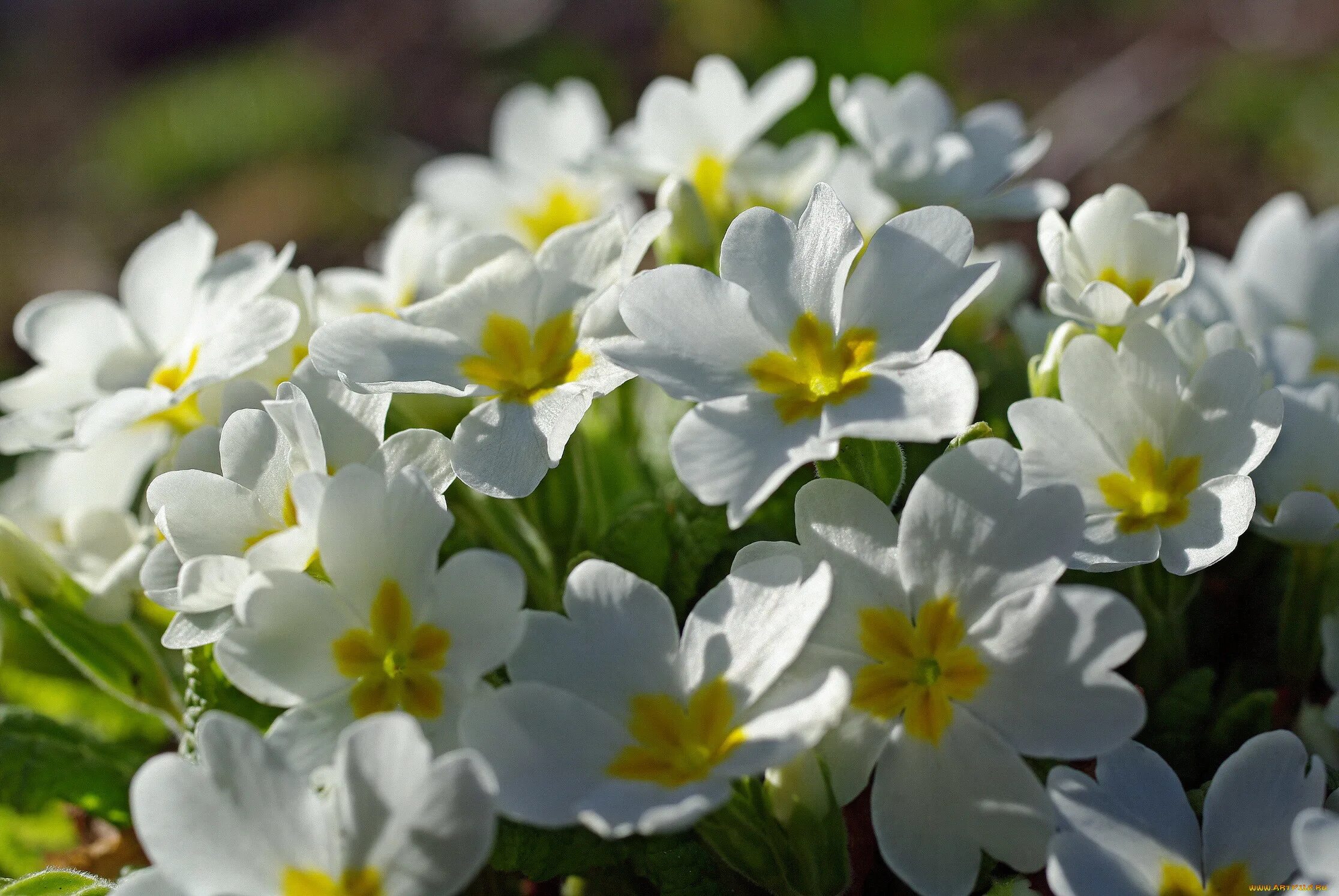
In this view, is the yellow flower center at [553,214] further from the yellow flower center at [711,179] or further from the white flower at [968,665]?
the white flower at [968,665]

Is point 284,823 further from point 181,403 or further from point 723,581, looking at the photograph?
point 181,403

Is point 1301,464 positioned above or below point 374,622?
below

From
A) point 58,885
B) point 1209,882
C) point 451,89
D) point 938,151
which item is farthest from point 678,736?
point 451,89

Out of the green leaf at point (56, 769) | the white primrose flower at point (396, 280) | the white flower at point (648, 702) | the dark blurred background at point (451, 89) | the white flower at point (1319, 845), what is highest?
the white primrose flower at point (396, 280)

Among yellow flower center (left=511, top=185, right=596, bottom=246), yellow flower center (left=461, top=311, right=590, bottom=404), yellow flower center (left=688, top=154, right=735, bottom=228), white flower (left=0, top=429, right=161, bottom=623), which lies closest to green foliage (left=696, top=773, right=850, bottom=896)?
yellow flower center (left=461, top=311, right=590, bottom=404)

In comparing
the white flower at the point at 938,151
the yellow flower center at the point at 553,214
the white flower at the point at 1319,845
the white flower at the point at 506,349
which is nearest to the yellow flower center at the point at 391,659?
the white flower at the point at 506,349

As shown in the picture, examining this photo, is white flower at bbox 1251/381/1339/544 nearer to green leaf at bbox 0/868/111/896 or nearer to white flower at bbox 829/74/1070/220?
white flower at bbox 829/74/1070/220
